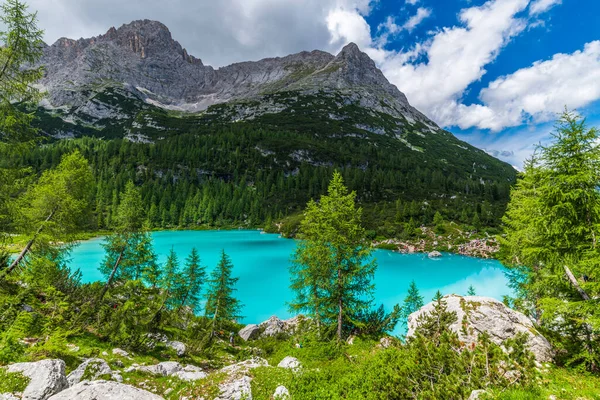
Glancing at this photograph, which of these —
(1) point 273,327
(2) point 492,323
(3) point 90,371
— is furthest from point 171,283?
(2) point 492,323

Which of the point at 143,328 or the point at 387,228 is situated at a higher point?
the point at 387,228

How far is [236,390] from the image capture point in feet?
24.2

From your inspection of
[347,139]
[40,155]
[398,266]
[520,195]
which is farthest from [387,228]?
[40,155]

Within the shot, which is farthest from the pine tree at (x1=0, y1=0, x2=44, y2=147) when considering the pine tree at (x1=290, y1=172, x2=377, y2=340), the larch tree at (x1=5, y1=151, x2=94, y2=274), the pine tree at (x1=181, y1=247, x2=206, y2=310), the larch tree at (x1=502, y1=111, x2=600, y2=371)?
the larch tree at (x1=502, y1=111, x2=600, y2=371)

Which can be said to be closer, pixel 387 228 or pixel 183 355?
pixel 183 355

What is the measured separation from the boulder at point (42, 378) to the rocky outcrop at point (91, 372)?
1740 millimetres

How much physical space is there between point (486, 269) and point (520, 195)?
1495 inches

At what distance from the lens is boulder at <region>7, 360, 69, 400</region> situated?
623 cm

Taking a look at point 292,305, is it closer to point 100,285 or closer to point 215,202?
point 100,285

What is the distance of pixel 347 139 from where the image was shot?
189 meters

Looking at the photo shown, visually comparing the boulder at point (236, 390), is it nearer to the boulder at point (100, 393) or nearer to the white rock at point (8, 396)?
the boulder at point (100, 393)

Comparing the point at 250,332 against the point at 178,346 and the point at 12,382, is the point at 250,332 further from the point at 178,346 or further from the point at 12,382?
the point at 12,382

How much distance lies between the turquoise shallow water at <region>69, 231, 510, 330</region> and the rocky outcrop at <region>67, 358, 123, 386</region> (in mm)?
17913

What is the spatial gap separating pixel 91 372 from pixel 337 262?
36.2ft
